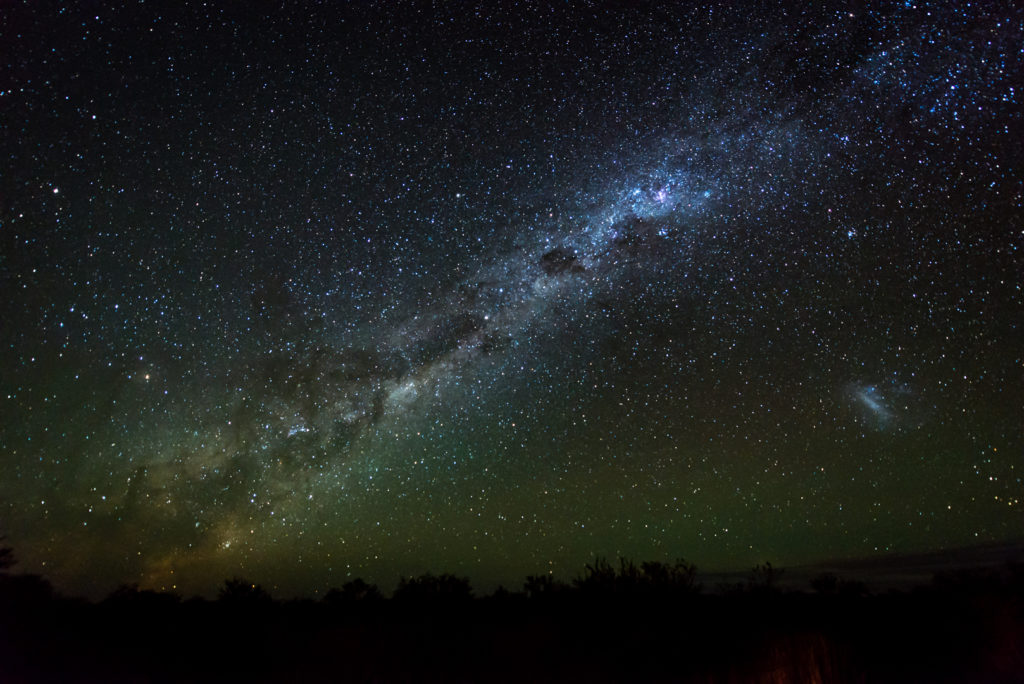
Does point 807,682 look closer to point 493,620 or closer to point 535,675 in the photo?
point 535,675

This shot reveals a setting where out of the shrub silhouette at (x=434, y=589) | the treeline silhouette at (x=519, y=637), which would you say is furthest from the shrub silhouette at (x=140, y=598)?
the shrub silhouette at (x=434, y=589)

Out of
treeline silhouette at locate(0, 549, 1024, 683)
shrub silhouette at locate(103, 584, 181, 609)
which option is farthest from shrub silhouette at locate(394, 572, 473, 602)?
shrub silhouette at locate(103, 584, 181, 609)

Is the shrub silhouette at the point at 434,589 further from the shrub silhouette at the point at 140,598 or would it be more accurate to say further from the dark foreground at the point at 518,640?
the shrub silhouette at the point at 140,598

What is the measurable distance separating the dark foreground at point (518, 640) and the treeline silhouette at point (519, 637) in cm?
3

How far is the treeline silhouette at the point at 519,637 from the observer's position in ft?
34.4

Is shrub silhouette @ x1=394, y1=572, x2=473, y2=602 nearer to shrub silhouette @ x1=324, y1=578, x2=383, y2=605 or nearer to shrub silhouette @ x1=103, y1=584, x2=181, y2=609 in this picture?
shrub silhouette @ x1=324, y1=578, x2=383, y2=605

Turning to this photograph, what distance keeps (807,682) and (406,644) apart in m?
5.97

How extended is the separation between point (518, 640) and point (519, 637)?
0.07m

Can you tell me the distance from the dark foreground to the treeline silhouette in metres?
0.03

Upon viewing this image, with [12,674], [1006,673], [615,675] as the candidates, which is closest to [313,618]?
[12,674]

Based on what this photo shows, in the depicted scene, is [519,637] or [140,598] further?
[140,598]

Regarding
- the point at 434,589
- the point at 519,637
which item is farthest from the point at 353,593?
the point at 519,637

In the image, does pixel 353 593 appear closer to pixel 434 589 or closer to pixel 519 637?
pixel 434 589

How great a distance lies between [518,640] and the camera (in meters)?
11.3
